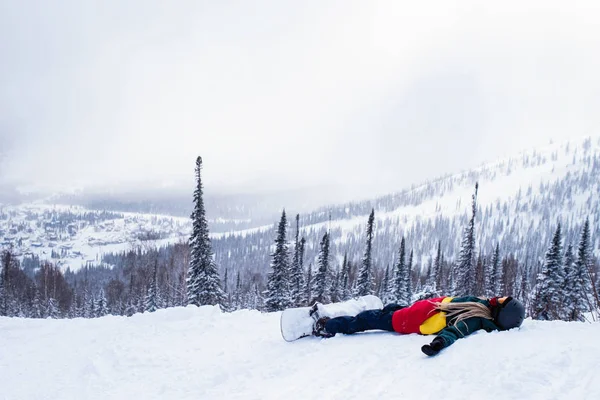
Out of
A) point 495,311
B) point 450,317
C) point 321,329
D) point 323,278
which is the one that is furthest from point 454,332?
Result: point 323,278

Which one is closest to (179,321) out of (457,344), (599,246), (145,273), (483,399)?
(457,344)

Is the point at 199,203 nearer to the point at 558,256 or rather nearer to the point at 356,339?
the point at 356,339

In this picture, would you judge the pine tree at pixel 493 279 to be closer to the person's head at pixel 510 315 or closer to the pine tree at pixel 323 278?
the pine tree at pixel 323 278

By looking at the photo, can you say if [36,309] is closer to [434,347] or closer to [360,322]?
[360,322]

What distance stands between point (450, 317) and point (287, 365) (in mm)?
2361

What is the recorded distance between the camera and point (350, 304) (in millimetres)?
6543

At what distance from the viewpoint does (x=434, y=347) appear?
12.6ft

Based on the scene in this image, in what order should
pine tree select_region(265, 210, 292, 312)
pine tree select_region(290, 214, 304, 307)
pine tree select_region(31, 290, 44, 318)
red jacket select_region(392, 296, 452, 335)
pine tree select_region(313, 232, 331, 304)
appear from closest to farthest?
1. red jacket select_region(392, 296, 452, 335)
2. pine tree select_region(265, 210, 292, 312)
3. pine tree select_region(290, 214, 304, 307)
4. pine tree select_region(313, 232, 331, 304)
5. pine tree select_region(31, 290, 44, 318)

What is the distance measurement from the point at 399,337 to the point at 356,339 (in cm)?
66

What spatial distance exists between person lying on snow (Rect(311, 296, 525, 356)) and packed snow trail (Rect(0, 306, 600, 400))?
16 centimetres

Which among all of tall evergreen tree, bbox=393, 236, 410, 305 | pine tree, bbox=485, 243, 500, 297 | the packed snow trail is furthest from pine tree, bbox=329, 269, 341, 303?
the packed snow trail

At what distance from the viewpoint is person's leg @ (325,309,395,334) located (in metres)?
5.45

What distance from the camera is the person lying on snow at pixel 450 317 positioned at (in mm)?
4555

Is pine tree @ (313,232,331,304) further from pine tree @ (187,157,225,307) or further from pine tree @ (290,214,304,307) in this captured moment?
pine tree @ (187,157,225,307)
